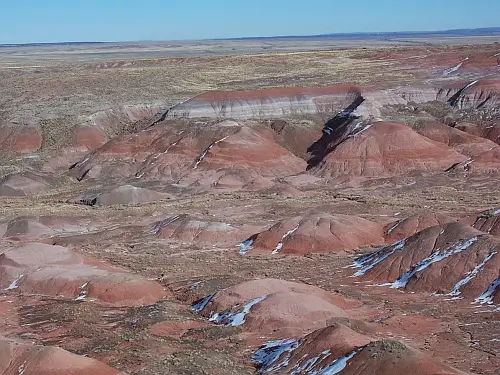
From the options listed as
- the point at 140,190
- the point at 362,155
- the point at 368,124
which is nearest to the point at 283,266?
the point at 140,190

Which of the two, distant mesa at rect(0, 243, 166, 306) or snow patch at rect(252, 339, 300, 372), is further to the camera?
distant mesa at rect(0, 243, 166, 306)

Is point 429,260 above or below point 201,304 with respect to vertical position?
above

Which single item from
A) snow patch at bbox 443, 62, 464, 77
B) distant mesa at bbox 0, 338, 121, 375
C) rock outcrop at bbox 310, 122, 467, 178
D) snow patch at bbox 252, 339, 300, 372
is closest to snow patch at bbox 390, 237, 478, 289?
snow patch at bbox 252, 339, 300, 372

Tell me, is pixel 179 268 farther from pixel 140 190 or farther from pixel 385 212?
pixel 140 190

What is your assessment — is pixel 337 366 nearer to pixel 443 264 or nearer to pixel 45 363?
pixel 45 363

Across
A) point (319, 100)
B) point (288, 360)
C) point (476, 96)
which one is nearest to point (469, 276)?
point (288, 360)

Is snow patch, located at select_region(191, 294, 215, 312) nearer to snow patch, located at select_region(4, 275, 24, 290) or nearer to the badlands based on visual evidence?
the badlands

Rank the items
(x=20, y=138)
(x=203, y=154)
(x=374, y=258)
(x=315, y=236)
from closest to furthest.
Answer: (x=374, y=258) → (x=315, y=236) → (x=203, y=154) → (x=20, y=138)
